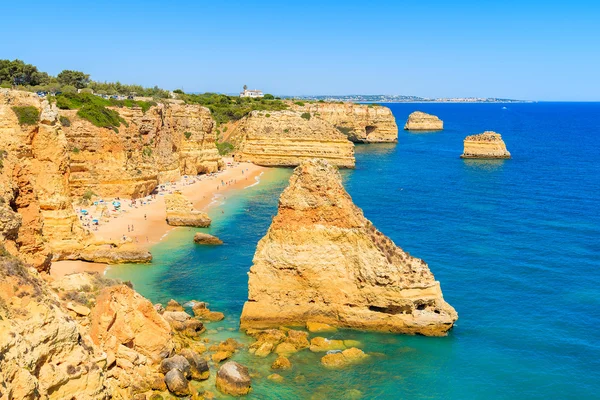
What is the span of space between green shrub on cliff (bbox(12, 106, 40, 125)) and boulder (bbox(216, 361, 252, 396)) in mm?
18899

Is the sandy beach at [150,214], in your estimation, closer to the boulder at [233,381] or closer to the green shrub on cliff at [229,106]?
the boulder at [233,381]

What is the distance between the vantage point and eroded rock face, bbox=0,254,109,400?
10.9 meters

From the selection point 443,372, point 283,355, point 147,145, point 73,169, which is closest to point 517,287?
point 443,372

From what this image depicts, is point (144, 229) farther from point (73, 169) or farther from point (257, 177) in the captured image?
point (257, 177)

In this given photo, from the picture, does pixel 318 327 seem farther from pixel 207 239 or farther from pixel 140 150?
pixel 140 150

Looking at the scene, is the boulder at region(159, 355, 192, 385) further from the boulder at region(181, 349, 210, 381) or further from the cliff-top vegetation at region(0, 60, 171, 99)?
the cliff-top vegetation at region(0, 60, 171, 99)

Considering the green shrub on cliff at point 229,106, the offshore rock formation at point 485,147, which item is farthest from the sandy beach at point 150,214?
the offshore rock formation at point 485,147

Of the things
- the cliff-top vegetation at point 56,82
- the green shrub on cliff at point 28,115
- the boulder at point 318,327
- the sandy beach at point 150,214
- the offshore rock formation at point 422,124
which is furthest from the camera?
the offshore rock formation at point 422,124

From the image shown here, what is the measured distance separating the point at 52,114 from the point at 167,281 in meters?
13.1

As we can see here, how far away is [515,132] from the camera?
16562 centimetres

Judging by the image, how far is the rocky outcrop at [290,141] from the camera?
91875 mm

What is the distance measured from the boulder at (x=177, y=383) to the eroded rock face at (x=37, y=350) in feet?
20.5

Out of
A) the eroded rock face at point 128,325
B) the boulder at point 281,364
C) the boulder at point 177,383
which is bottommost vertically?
the boulder at point 281,364

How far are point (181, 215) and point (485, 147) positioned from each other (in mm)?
72801
